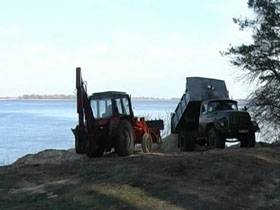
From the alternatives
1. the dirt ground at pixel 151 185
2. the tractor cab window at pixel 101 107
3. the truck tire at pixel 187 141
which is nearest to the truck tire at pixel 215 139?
the truck tire at pixel 187 141

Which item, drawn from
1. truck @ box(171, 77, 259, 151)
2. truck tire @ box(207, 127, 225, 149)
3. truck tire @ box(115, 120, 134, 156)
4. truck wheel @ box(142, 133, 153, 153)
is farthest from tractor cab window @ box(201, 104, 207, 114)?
truck tire @ box(115, 120, 134, 156)

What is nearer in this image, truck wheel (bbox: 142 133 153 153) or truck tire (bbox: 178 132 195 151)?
truck wheel (bbox: 142 133 153 153)

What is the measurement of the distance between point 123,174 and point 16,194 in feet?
7.90

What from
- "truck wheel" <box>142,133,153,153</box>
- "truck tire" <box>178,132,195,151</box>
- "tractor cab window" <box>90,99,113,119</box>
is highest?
"tractor cab window" <box>90,99,113,119</box>

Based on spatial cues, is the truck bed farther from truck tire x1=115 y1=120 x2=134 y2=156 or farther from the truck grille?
truck tire x1=115 y1=120 x2=134 y2=156

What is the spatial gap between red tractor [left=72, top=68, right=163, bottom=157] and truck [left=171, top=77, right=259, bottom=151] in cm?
486

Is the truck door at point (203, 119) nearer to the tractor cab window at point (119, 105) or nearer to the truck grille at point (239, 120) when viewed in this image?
the truck grille at point (239, 120)

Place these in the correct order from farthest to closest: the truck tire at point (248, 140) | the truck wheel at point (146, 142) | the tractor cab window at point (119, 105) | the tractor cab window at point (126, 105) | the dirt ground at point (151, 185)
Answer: the truck tire at point (248, 140)
the truck wheel at point (146, 142)
the tractor cab window at point (126, 105)
the tractor cab window at point (119, 105)
the dirt ground at point (151, 185)

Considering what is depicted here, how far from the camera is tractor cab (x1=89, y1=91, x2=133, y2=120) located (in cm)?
1809

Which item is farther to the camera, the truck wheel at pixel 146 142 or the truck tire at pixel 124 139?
the truck wheel at pixel 146 142

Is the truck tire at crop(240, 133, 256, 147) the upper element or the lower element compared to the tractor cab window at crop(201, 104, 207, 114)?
lower

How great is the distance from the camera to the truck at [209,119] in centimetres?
2177

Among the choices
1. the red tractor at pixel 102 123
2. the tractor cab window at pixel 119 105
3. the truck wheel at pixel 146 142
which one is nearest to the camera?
the red tractor at pixel 102 123

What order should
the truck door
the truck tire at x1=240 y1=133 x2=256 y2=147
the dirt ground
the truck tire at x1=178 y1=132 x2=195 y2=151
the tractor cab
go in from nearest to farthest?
the dirt ground < the tractor cab < the truck tire at x1=240 y1=133 x2=256 y2=147 < the truck door < the truck tire at x1=178 y1=132 x2=195 y2=151
